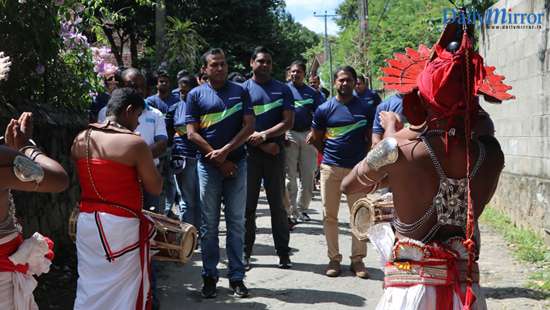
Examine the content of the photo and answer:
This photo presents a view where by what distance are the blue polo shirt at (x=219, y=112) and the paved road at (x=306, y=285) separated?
1.34 m

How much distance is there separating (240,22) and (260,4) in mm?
936

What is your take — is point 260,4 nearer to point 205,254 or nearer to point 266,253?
point 266,253

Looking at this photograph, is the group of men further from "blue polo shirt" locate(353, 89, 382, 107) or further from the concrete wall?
the concrete wall

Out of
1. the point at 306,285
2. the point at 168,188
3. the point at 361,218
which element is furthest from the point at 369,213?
the point at 168,188

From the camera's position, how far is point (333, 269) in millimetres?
6930

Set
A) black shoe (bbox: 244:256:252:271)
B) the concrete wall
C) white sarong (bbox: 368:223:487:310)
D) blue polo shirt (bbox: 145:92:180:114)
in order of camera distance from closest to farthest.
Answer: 1. white sarong (bbox: 368:223:487:310)
2. black shoe (bbox: 244:256:252:271)
3. blue polo shirt (bbox: 145:92:180:114)
4. the concrete wall

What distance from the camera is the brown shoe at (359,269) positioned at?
680 centimetres

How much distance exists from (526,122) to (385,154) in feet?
20.8

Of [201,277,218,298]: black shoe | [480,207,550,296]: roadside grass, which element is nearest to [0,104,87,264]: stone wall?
[201,277,218,298]: black shoe

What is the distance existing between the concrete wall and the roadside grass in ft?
0.39

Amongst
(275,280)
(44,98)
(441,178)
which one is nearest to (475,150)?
(441,178)

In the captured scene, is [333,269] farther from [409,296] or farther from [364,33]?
[364,33]

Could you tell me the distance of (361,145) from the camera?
23.3 ft

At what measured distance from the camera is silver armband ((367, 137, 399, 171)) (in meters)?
3.14
